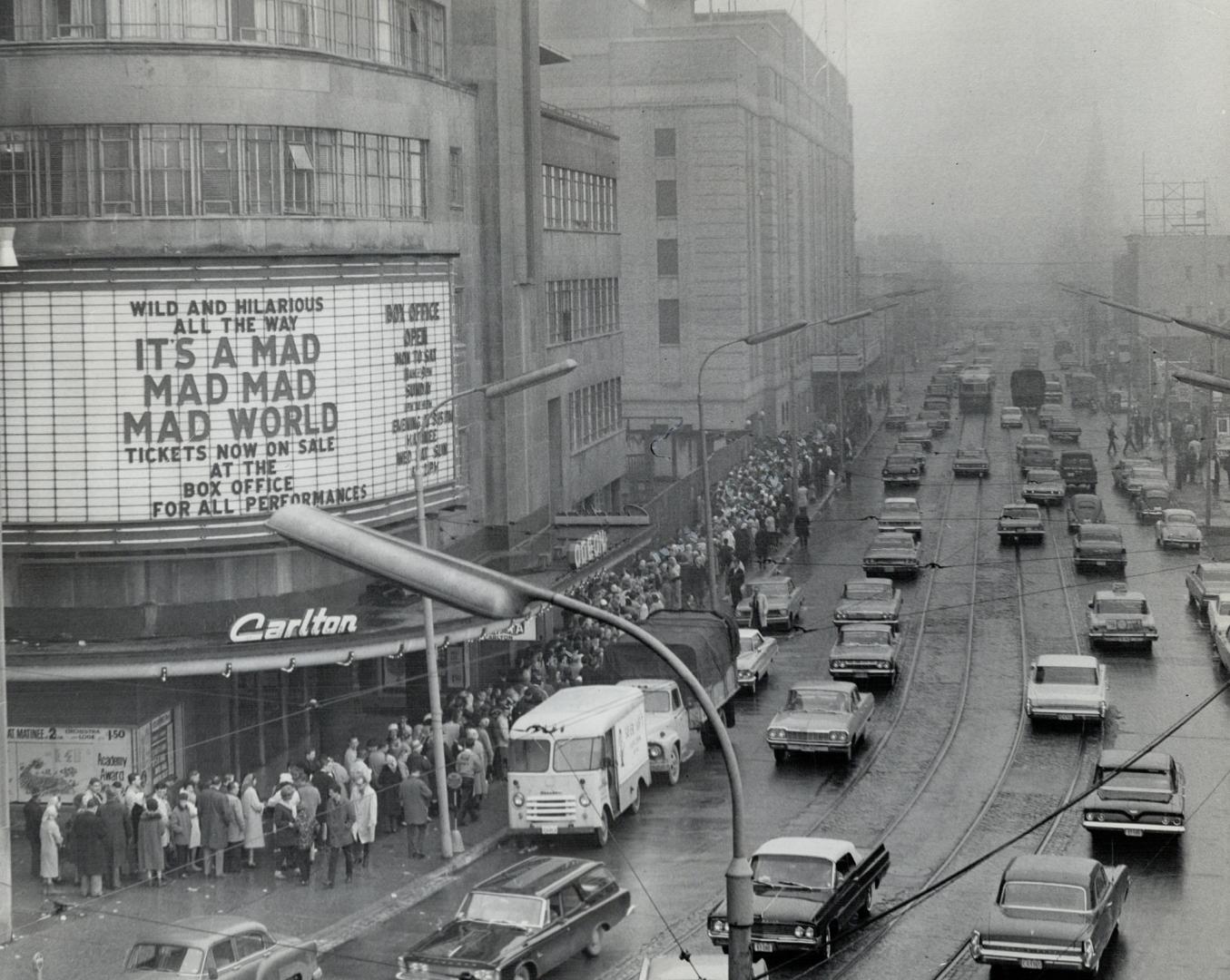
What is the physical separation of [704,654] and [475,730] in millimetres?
6014

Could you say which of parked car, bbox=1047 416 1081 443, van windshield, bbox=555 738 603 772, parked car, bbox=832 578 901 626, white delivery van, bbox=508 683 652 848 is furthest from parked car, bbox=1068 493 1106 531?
van windshield, bbox=555 738 603 772

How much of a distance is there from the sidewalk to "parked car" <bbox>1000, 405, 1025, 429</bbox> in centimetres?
7474

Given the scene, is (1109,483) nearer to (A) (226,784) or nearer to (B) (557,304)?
(B) (557,304)

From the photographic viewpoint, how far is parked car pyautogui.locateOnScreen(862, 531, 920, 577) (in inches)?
2063

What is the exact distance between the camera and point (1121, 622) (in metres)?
42.3

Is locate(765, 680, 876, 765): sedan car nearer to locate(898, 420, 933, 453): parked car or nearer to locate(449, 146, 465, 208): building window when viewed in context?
locate(449, 146, 465, 208): building window

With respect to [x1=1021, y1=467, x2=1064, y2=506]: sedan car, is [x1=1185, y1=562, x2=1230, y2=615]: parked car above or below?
below

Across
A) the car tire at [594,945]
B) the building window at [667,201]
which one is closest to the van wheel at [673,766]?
the car tire at [594,945]

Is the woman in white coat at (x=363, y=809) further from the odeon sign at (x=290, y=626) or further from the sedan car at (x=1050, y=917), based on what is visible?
the sedan car at (x=1050, y=917)

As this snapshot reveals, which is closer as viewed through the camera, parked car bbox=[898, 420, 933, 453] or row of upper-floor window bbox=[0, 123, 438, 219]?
row of upper-floor window bbox=[0, 123, 438, 219]

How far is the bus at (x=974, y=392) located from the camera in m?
107

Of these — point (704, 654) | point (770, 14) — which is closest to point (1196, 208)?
point (770, 14)

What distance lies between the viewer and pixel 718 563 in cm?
5078

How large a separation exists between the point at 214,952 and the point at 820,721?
14.9 m
